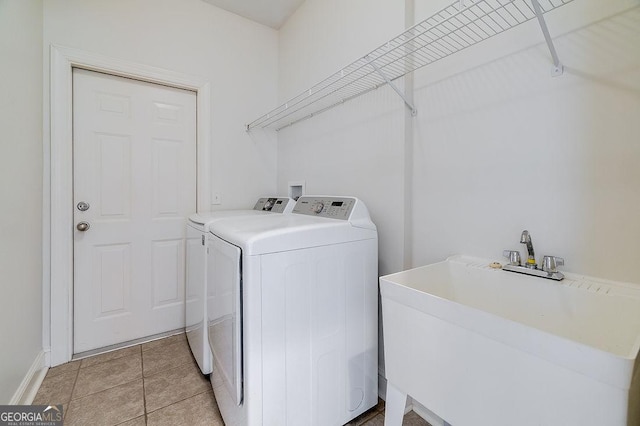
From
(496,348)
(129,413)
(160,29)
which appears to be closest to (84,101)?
(160,29)

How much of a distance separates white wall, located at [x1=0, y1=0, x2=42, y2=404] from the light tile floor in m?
0.24

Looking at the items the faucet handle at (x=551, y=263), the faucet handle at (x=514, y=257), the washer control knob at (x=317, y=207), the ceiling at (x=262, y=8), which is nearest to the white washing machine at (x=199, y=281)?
the washer control knob at (x=317, y=207)

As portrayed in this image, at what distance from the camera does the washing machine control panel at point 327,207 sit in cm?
153

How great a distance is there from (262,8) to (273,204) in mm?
1709

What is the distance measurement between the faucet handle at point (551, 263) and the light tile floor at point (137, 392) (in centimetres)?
101

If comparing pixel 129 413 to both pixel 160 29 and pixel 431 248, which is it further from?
pixel 160 29

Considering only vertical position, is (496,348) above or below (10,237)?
below

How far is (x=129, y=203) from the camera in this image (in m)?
2.14

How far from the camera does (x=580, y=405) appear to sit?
1.90 ft

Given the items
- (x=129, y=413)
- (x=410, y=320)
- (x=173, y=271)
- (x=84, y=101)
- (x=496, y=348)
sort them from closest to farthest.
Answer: (x=496, y=348) < (x=410, y=320) < (x=129, y=413) < (x=84, y=101) < (x=173, y=271)

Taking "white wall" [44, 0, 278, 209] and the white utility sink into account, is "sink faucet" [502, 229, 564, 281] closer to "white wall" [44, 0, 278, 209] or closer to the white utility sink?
the white utility sink

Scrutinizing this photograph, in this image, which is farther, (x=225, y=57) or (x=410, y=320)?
(x=225, y=57)

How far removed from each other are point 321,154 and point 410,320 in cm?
150

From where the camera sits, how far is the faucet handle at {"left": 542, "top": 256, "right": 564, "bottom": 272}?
3.29 ft
